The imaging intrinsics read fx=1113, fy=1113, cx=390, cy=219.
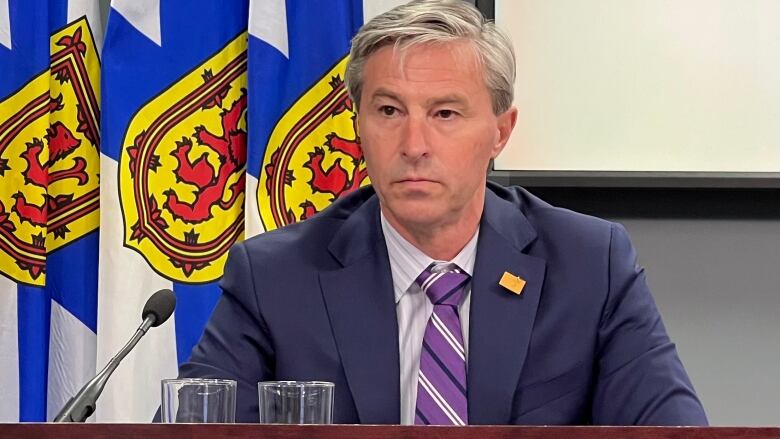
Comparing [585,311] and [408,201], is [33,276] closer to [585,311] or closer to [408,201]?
[408,201]

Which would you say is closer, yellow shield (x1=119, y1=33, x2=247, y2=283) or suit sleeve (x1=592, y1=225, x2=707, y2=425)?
suit sleeve (x1=592, y1=225, x2=707, y2=425)

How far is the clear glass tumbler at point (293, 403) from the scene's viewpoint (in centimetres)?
129

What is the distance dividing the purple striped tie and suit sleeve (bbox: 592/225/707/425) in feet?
0.85

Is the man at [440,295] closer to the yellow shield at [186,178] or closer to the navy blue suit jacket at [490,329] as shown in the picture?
the navy blue suit jacket at [490,329]

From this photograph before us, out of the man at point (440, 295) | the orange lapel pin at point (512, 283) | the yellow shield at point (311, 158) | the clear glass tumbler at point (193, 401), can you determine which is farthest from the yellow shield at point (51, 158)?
the clear glass tumbler at point (193, 401)

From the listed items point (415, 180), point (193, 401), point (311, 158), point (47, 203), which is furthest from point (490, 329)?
point (47, 203)

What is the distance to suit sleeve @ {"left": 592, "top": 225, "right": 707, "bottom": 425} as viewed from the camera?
1901mm

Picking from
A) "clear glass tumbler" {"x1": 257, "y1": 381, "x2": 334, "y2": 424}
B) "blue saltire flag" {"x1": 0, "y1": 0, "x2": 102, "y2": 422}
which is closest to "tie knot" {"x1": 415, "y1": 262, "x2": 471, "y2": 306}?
"clear glass tumbler" {"x1": 257, "y1": 381, "x2": 334, "y2": 424}

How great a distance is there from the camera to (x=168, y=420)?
4.31ft

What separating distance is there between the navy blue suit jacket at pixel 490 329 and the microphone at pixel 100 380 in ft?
0.69

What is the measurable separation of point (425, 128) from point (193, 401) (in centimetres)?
85

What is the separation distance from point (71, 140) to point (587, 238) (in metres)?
1.46

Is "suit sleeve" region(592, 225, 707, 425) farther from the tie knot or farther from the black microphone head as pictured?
the black microphone head

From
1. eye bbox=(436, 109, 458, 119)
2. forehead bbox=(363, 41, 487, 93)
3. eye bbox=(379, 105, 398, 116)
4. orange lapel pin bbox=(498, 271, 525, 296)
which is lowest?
orange lapel pin bbox=(498, 271, 525, 296)
